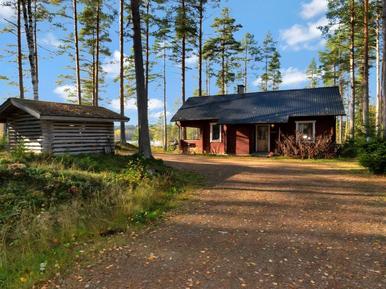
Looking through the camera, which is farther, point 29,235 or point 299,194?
point 299,194

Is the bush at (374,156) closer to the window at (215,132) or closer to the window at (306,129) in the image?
the window at (306,129)

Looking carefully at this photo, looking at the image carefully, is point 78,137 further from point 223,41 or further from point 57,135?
point 223,41

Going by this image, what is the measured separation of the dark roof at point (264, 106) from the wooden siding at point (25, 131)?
1196cm

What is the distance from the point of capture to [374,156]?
11430mm

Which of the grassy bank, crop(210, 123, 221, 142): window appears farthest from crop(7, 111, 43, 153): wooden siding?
crop(210, 123, 221, 142): window

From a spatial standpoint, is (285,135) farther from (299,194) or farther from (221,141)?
(299,194)

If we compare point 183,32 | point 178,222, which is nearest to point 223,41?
point 183,32

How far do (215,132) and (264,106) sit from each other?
390 cm

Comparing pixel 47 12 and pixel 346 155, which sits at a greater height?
pixel 47 12

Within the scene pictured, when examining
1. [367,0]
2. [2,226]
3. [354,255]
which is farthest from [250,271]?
→ [367,0]

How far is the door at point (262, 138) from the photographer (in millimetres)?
21531

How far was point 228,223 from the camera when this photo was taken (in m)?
5.98

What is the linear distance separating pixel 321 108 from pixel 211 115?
728 cm

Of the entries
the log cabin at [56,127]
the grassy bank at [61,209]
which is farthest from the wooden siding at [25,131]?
the grassy bank at [61,209]
